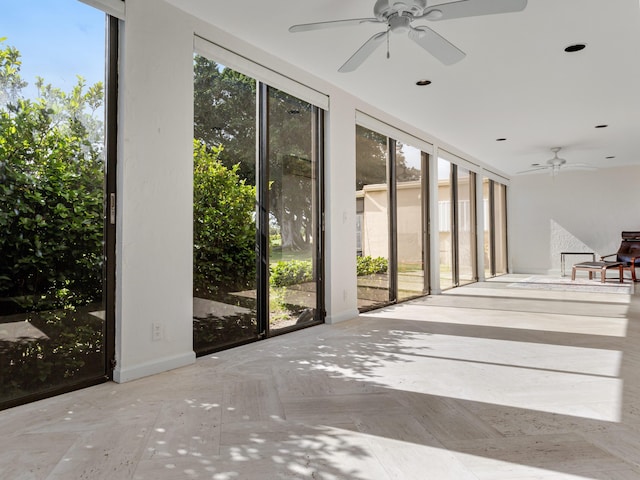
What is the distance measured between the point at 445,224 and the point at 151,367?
5.88 m

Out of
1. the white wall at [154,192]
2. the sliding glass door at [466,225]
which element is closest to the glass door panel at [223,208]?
the white wall at [154,192]

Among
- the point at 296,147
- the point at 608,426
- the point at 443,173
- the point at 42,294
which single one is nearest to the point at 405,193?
the point at 443,173

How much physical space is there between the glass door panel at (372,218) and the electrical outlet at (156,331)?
2.70 m

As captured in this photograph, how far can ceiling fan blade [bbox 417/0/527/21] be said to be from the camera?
220cm

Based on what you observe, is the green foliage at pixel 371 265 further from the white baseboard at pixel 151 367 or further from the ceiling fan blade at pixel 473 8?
the ceiling fan blade at pixel 473 8

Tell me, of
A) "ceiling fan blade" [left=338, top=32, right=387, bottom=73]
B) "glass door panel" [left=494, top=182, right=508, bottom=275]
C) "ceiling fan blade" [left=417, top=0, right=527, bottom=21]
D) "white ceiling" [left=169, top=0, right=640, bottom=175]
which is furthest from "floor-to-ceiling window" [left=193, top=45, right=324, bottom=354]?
"glass door panel" [left=494, top=182, right=508, bottom=275]

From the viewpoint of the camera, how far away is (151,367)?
2.73m

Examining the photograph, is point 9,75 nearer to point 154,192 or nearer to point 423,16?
point 154,192

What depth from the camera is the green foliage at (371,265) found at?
5.07 metres

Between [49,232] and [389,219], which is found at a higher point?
[389,219]

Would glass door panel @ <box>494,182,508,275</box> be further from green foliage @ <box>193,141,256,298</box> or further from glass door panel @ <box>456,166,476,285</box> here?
green foliage @ <box>193,141,256,298</box>

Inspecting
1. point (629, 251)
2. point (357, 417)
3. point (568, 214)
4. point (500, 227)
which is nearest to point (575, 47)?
point (357, 417)

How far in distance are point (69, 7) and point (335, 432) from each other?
114 inches

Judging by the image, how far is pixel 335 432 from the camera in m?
1.92
